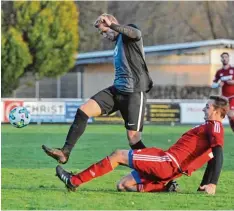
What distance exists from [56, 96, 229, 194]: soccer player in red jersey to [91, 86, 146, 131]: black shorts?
3.25 feet

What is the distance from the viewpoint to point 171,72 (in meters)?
45.0

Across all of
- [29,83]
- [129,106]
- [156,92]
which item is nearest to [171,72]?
[156,92]

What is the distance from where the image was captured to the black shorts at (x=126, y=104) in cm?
1050

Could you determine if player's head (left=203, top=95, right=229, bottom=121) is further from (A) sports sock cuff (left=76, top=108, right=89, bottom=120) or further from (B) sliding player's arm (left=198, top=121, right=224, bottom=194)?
(A) sports sock cuff (left=76, top=108, right=89, bottom=120)

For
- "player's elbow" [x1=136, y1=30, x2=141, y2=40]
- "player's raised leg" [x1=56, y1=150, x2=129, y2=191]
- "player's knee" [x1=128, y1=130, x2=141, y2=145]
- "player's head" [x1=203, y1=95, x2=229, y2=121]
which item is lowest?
"player's raised leg" [x1=56, y1=150, x2=129, y2=191]

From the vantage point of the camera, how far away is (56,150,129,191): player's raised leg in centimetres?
909

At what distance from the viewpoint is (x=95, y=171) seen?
29.8 feet

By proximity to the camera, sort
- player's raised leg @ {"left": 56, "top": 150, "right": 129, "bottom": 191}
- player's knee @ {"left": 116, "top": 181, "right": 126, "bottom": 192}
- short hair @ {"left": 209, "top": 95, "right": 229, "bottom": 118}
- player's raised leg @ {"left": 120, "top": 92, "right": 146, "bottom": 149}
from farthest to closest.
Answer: player's raised leg @ {"left": 120, "top": 92, "right": 146, "bottom": 149}, player's knee @ {"left": 116, "top": 181, "right": 126, "bottom": 192}, short hair @ {"left": 209, "top": 95, "right": 229, "bottom": 118}, player's raised leg @ {"left": 56, "top": 150, "right": 129, "bottom": 191}

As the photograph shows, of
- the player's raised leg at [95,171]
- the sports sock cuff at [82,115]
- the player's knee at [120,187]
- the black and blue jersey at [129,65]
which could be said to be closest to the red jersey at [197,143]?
the player's raised leg at [95,171]

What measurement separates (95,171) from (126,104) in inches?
65.7

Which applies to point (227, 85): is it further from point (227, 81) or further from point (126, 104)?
point (126, 104)

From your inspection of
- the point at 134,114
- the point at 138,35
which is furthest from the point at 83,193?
the point at 138,35

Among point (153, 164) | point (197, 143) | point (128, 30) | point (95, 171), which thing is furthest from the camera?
point (128, 30)

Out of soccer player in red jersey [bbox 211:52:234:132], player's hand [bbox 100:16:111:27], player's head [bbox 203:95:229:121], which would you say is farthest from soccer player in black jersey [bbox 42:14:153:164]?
soccer player in red jersey [bbox 211:52:234:132]
